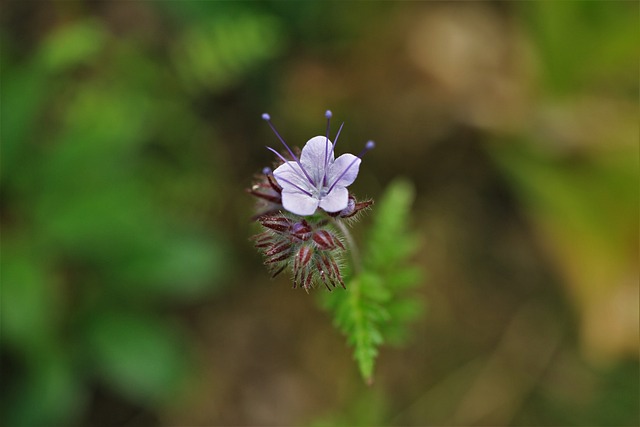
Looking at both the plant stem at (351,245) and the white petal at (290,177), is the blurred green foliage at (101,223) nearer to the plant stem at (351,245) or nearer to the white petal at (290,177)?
the plant stem at (351,245)

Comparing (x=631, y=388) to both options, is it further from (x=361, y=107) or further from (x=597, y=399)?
(x=361, y=107)

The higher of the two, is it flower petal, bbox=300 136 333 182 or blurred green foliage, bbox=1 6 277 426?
flower petal, bbox=300 136 333 182

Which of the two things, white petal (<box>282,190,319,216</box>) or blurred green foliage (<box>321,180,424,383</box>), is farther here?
blurred green foliage (<box>321,180,424,383</box>)

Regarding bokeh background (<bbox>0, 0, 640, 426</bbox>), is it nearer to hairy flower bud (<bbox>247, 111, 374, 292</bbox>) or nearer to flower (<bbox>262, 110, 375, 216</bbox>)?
hairy flower bud (<bbox>247, 111, 374, 292</bbox>)

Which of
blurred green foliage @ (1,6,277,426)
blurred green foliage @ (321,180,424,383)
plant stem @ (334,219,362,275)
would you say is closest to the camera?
plant stem @ (334,219,362,275)

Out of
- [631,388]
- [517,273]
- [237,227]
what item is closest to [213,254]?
[237,227]

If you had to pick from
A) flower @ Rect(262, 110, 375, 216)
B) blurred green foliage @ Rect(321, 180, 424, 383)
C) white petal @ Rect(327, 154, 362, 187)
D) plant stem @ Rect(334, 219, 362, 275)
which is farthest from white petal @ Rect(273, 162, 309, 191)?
blurred green foliage @ Rect(321, 180, 424, 383)
